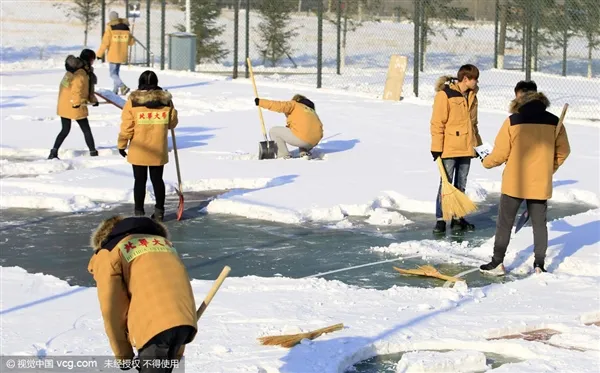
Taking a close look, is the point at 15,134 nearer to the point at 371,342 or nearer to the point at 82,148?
the point at 82,148

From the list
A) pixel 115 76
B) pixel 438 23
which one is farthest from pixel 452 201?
pixel 438 23

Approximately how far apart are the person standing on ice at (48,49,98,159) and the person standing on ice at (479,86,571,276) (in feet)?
24.0

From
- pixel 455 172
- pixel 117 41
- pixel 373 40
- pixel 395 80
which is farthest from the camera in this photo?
pixel 373 40

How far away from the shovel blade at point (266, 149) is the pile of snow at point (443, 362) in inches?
318

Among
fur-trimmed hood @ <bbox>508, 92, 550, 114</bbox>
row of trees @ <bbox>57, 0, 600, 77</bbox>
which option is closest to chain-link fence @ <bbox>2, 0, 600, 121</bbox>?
row of trees @ <bbox>57, 0, 600, 77</bbox>

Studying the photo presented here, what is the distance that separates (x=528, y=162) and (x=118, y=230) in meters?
4.72

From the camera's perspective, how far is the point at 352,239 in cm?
1014

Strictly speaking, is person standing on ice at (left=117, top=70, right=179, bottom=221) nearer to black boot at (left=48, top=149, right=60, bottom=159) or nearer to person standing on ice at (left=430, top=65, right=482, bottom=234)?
person standing on ice at (left=430, top=65, right=482, bottom=234)

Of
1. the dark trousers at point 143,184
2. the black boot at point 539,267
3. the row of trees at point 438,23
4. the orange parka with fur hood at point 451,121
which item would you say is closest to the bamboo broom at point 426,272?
the black boot at point 539,267

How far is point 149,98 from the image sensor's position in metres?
10.5

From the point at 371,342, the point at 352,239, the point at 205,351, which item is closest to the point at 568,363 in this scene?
the point at 371,342

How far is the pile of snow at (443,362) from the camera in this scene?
20.3ft

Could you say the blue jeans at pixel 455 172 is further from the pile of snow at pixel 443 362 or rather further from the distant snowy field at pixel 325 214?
the pile of snow at pixel 443 362

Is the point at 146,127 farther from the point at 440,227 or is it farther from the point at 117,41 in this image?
the point at 117,41
